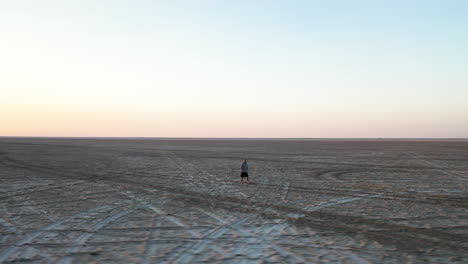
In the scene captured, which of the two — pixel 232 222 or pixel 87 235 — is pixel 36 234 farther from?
pixel 232 222

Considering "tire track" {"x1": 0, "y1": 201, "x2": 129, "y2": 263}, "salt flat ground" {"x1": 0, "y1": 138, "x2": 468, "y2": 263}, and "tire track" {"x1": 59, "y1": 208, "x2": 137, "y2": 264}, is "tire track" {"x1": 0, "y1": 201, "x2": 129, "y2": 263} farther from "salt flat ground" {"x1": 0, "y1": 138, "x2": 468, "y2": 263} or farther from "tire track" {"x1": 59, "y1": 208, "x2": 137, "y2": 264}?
"tire track" {"x1": 59, "y1": 208, "x2": 137, "y2": 264}

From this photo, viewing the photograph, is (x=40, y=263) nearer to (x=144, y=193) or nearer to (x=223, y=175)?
(x=144, y=193)

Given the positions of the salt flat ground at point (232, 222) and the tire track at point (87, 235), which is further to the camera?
the salt flat ground at point (232, 222)

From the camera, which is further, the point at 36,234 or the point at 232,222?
the point at 232,222

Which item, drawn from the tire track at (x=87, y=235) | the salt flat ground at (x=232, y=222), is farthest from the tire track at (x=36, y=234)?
the tire track at (x=87, y=235)

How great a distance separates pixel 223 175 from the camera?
17.2 metres

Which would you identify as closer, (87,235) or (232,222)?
(87,235)

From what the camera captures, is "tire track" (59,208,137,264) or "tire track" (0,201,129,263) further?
"tire track" (0,201,129,263)

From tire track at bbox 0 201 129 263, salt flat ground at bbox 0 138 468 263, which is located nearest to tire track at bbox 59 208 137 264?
salt flat ground at bbox 0 138 468 263

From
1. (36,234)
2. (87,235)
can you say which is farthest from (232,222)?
(36,234)

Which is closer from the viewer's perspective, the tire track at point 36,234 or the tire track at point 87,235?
the tire track at point 87,235

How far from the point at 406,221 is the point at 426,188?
6.11 m

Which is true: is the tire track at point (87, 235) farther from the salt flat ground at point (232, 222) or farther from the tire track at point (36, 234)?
the tire track at point (36, 234)


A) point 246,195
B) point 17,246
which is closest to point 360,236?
point 246,195
